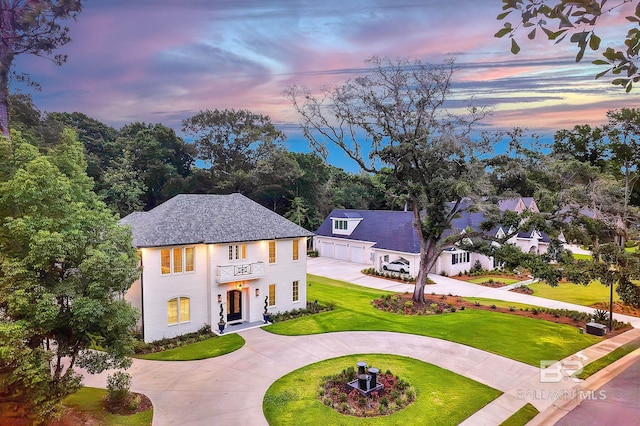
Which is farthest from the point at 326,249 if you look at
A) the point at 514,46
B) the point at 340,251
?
the point at 514,46

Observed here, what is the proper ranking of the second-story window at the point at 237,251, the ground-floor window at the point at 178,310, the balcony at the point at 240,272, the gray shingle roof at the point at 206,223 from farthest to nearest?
the second-story window at the point at 237,251, the balcony at the point at 240,272, the gray shingle roof at the point at 206,223, the ground-floor window at the point at 178,310

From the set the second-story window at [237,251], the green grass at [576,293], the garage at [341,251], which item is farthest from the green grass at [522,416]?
the garage at [341,251]

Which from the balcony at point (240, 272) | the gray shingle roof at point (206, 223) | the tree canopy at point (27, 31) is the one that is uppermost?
the tree canopy at point (27, 31)

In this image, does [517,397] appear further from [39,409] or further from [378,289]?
[378,289]

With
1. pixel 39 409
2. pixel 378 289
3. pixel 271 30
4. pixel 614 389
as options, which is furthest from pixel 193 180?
pixel 614 389

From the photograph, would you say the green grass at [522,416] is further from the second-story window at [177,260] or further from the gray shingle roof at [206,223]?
the second-story window at [177,260]

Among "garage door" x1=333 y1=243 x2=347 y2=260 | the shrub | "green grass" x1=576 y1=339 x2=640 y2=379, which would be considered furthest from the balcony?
"garage door" x1=333 y1=243 x2=347 y2=260

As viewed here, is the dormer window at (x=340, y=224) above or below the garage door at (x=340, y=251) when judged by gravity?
above
